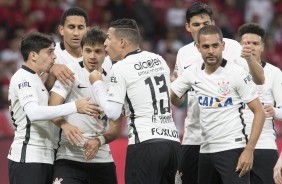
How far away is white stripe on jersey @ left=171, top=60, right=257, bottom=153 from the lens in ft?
24.1

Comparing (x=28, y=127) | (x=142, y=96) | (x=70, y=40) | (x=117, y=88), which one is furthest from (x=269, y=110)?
(x=28, y=127)

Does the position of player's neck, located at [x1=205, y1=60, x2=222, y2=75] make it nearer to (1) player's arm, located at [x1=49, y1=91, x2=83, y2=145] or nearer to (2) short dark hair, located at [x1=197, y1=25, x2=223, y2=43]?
(2) short dark hair, located at [x1=197, y1=25, x2=223, y2=43]

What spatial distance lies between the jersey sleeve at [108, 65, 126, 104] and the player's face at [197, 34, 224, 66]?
861 millimetres

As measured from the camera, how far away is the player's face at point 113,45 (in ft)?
24.2

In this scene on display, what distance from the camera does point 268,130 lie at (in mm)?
8492

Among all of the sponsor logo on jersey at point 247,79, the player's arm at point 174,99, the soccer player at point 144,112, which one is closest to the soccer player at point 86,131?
the soccer player at point 144,112

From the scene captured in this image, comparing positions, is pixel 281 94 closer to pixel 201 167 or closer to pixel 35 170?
pixel 201 167

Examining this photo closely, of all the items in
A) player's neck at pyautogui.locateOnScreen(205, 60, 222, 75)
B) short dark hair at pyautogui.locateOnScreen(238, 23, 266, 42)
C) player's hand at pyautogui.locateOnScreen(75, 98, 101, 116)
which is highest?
short dark hair at pyautogui.locateOnScreen(238, 23, 266, 42)

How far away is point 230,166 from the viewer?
7348mm

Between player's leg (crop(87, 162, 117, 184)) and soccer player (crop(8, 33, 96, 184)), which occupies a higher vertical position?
soccer player (crop(8, 33, 96, 184))

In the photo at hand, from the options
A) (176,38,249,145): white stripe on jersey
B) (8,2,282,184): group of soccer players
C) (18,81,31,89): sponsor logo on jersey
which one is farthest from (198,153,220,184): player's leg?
(18,81,31,89): sponsor logo on jersey

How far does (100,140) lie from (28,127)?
27.7 inches

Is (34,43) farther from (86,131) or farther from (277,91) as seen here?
(277,91)

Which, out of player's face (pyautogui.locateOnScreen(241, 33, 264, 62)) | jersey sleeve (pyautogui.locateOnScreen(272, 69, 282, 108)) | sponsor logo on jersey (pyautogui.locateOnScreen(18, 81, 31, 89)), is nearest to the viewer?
sponsor logo on jersey (pyautogui.locateOnScreen(18, 81, 31, 89))
